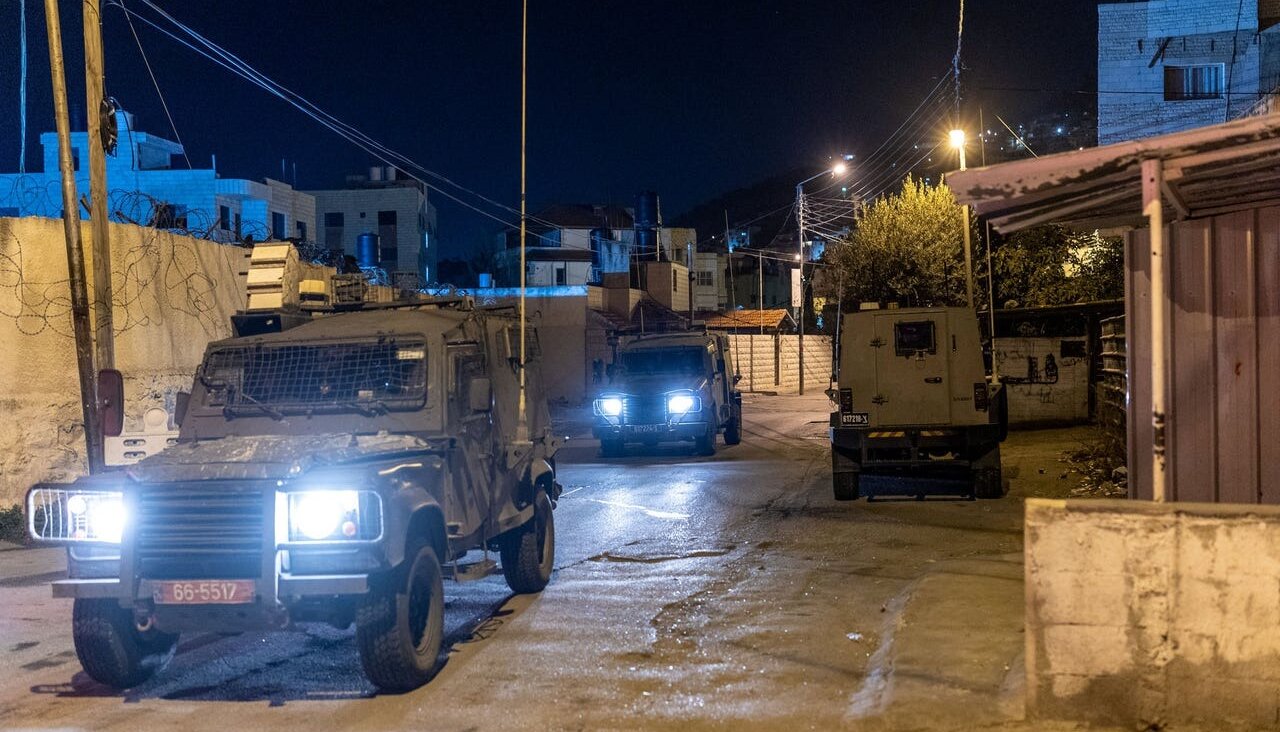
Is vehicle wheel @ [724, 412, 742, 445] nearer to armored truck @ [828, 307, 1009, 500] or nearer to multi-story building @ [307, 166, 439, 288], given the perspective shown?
armored truck @ [828, 307, 1009, 500]

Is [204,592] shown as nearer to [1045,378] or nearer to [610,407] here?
[610,407]

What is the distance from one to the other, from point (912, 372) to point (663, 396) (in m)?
7.27

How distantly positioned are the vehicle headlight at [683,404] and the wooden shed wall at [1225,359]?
14272mm

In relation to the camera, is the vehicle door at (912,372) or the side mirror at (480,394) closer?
the side mirror at (480,394)

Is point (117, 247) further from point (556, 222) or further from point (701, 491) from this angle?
point (556, 222)

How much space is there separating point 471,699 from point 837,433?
27.8 ft

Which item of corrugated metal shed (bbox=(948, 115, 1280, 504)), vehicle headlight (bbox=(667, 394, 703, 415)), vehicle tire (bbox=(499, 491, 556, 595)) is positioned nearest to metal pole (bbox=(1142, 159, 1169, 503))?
corrugated metal shed (bbox=(948, 115, 1280, 504))

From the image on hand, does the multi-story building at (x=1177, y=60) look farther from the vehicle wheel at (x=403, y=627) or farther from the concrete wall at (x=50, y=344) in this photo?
the vehicle wheel at (x=403, y=627)

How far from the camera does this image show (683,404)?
20.4 metres

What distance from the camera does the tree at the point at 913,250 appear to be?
33906 mm

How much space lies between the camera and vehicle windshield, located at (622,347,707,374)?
21.0 meters

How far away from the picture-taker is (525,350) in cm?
923

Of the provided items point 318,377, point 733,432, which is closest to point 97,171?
point 318,377

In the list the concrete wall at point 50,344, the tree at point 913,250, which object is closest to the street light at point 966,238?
the tree at point 913,250
